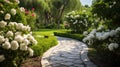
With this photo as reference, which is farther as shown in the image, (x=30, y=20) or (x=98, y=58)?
(x=30, y=20)

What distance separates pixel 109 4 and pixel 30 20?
682cm

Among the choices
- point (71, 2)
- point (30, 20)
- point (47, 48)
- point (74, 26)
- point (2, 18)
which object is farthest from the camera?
point (71, 2)

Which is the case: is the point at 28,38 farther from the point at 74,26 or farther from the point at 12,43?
the point at 74,26

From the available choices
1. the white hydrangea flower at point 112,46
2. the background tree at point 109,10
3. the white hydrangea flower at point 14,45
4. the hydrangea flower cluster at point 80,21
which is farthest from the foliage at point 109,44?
the hydrangea flower cluster at point 80,21

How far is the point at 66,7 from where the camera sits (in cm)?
3481

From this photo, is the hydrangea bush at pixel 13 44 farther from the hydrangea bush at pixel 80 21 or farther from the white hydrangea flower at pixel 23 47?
the hydrangea bush at pixel 80 21

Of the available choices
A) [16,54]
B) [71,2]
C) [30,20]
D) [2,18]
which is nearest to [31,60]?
[2,18]

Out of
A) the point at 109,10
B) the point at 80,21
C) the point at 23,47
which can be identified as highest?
the point at 109,10

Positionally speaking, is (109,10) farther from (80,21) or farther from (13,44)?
(80,21)

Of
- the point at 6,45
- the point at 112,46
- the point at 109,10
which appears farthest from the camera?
the point at 109,10

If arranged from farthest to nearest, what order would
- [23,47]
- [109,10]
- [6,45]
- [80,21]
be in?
[80,21]
[109,10]
[23,47]
[6,45]

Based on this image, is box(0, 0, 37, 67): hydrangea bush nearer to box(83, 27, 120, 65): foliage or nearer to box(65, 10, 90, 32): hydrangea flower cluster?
box(83, 27, 120, 65): foliage

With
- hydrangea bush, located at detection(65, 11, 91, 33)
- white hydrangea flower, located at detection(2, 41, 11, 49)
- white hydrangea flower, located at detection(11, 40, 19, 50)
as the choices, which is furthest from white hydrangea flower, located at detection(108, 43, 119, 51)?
hydrangea bush, located at detection(65, 11, 91, 33)

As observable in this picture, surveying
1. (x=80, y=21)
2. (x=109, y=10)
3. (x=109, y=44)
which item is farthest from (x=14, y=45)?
(x=80, y=21)
